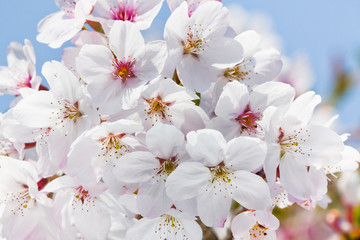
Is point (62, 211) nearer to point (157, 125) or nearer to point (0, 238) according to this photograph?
point (0, 238)

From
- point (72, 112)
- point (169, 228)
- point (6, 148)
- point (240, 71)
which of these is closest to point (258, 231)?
point (169, 228)

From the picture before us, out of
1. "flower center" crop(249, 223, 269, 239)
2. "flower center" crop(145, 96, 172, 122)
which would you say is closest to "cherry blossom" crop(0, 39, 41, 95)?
"flower center" crop(145, 96, 172, 122)

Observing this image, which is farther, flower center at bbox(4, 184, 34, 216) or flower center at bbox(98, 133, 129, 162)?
flower center at bbox(4, 184, 34, 216)

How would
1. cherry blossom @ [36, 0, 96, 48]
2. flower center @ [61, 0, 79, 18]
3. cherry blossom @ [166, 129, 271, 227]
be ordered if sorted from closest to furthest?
cherry blossom @ [166, 129, 271, 227]
cherry blossom @ [36, 0, 96, 48]
flower center @ [61, 0, 79, 18]

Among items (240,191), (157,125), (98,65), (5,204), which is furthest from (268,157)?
(5,204)

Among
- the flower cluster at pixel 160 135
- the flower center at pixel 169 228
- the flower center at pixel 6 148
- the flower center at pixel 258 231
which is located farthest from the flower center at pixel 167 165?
the flower center at pixel 6 148

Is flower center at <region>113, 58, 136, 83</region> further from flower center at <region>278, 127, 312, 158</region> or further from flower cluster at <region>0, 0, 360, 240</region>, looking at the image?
flower center at <region>278, 127, 312, 158</region>

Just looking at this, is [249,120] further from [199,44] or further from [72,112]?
[72,112]

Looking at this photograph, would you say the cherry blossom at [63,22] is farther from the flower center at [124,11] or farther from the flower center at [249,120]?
the flower center at [249,120]
